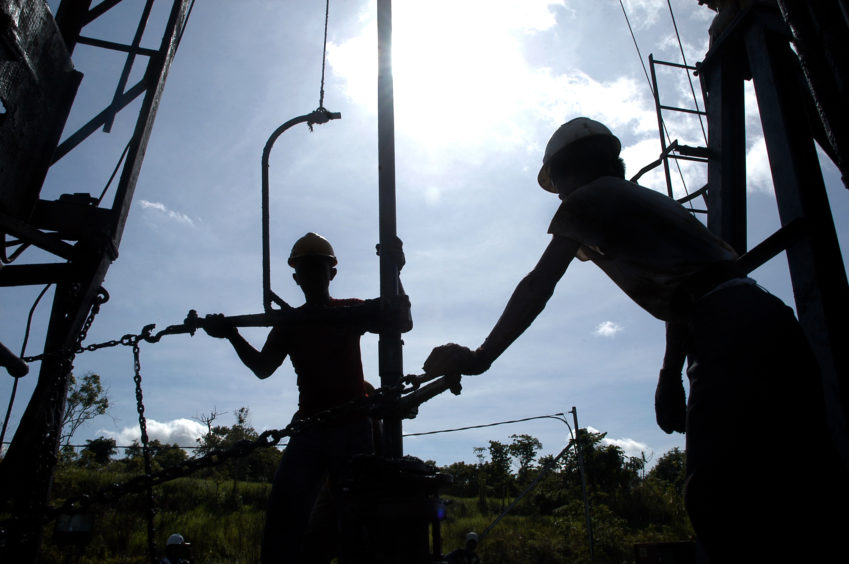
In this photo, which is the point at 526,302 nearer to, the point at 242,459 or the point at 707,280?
the point at 707,280

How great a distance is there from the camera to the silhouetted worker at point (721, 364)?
48.3 inches

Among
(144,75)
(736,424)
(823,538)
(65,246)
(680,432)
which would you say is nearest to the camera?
(823,538)

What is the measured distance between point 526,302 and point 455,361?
341 millimetres

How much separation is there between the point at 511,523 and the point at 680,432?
2159 centimetres

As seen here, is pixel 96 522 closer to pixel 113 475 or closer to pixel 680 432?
pixel 113 475

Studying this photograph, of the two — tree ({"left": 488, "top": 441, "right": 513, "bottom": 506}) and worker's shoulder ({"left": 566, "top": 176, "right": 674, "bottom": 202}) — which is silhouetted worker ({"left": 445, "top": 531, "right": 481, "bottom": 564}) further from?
tree ({"left": 488, "top": 441, "right": 513, "bottom": 506})

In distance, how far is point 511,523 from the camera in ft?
70.5

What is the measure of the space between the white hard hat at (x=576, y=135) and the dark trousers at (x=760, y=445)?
849 millimetres

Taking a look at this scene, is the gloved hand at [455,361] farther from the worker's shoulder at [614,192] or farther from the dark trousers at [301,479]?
the dark trousers at [301,479]

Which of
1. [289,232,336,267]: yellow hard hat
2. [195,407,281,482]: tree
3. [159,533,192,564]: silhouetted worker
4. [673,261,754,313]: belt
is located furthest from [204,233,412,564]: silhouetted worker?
[195,407,281,482]: tree

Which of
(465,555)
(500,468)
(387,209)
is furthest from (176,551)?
(500,468)

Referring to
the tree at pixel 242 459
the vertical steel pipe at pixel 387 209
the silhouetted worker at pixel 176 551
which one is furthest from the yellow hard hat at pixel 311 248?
the tree at pixel 242 459

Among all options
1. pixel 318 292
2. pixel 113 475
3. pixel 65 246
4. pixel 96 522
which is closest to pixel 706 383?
pixel 318 292

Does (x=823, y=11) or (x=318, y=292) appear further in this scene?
(x=318, y=292)
